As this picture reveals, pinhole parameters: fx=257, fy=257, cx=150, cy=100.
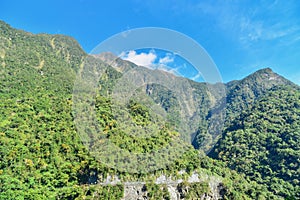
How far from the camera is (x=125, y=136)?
8531mm

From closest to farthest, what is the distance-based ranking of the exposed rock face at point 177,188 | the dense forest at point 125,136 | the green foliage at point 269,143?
the dense forest at point 125,136, the exposed rock face at point 177,188, the green foliage at point 269,143

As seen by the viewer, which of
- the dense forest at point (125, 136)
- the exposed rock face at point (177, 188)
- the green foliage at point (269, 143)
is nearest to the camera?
the dense forest at point (125, 136)

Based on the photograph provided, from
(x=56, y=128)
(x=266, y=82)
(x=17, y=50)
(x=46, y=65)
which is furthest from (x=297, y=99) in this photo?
(x=17, y=50)

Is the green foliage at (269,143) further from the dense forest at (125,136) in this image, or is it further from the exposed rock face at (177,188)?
the exposed rock face at (177,188)

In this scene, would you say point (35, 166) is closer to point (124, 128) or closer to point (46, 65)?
point (124, 128)

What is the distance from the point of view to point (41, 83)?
31.8m

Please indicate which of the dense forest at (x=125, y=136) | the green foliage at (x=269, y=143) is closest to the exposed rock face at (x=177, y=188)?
the dense forest at (x=125, y=136)

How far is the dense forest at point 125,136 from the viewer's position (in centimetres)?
740

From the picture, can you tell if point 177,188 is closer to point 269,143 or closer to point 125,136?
point 125,136

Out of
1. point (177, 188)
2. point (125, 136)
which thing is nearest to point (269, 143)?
point (177, 188)

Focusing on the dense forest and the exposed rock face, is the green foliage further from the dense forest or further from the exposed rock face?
the exposed rock face

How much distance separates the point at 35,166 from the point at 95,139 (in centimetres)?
1424

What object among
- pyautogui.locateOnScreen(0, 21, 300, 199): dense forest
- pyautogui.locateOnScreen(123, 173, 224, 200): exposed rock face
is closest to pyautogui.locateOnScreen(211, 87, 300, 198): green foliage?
pyautogui.locateOnScreen(0, 21, 300, 199): dense forest

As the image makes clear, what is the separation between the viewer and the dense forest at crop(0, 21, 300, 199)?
7402mm
